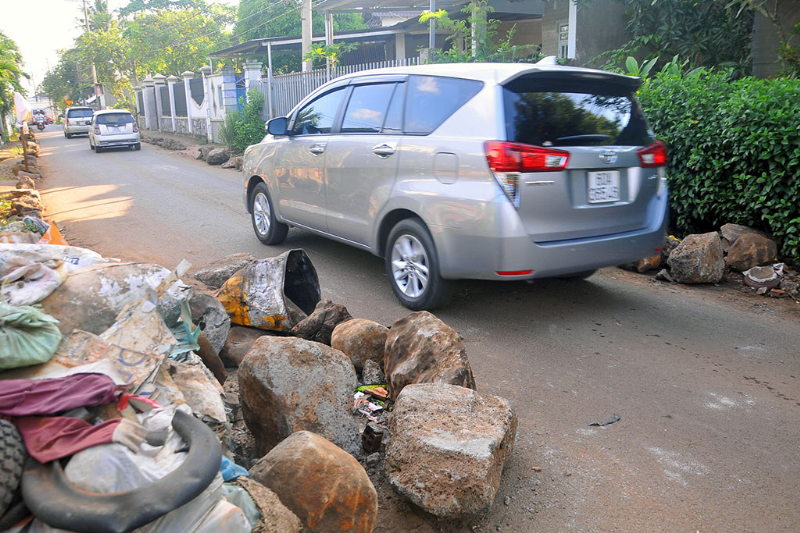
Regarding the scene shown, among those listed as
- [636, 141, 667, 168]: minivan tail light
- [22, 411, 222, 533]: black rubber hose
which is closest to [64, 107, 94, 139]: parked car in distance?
[636, 141, 667, 168]: minivan tail light

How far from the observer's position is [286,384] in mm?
3037

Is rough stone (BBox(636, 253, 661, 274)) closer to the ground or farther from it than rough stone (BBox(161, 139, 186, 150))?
closer to the ground

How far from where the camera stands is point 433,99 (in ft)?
16.8

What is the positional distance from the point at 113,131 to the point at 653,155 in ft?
76.2

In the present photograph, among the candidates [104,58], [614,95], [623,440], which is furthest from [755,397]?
[104,58]

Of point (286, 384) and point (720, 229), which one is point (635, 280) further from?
point (286, 384)

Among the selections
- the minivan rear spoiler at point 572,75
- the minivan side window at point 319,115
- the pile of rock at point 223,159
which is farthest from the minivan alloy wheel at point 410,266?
the pile of rock at point 223,159

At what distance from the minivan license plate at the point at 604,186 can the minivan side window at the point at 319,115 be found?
8.86 feet

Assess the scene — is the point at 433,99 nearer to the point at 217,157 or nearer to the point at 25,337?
the point at 25,337

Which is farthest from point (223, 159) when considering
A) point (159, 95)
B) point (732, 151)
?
point (159, 95)

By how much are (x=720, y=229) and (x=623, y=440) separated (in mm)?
4264

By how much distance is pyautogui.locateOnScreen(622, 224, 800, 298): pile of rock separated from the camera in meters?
5.86

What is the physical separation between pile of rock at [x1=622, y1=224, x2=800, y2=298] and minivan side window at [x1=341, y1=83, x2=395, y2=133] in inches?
122

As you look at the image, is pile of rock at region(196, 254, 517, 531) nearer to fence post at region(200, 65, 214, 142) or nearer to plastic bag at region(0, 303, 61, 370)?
plastic bag at region(0, 303, 61, 370)
